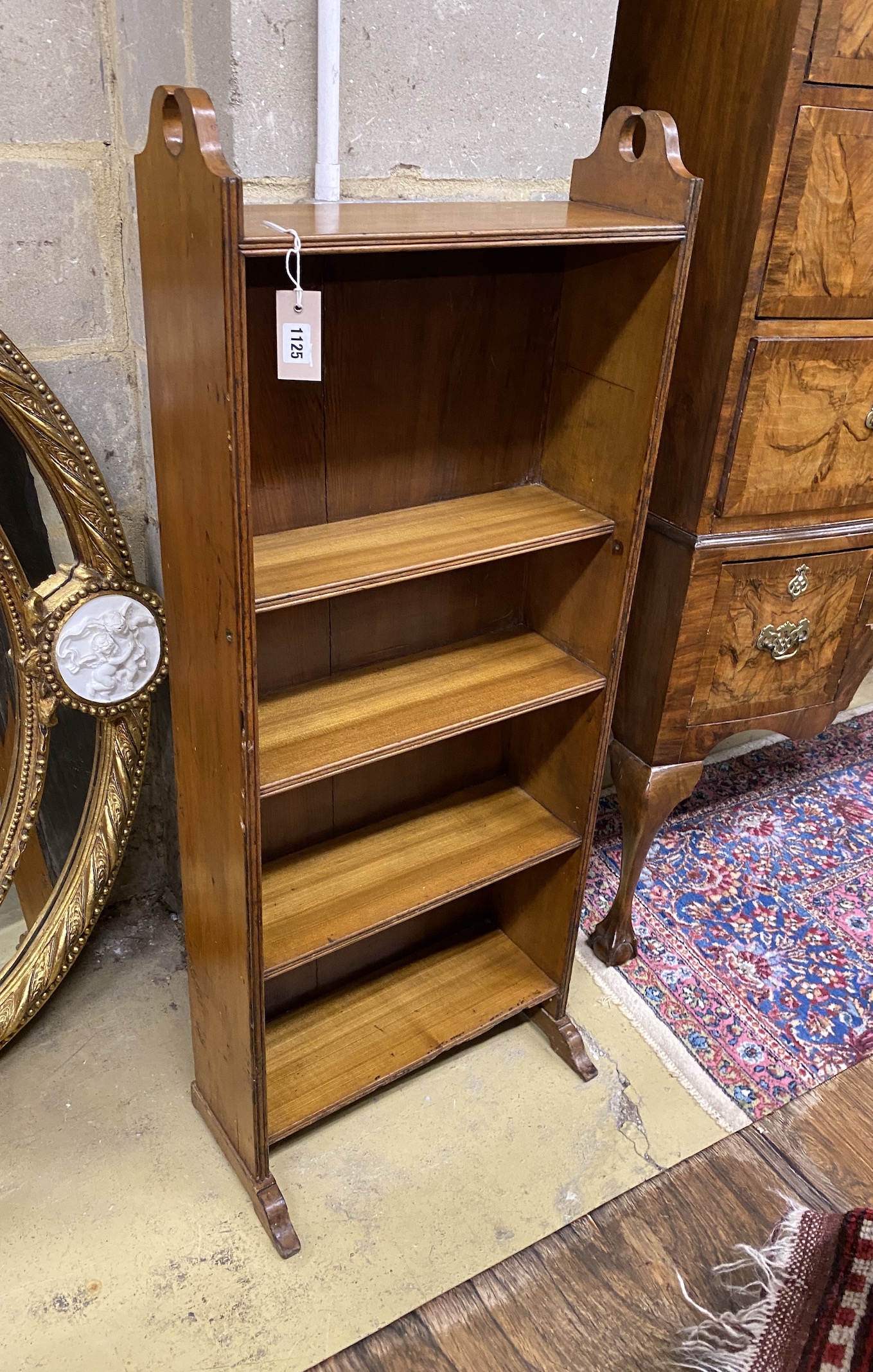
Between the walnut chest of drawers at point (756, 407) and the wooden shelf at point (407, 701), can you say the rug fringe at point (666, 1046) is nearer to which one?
the walnut chest of drawers at point (756, 407)

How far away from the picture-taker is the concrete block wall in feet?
3.86

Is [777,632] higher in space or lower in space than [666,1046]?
higher

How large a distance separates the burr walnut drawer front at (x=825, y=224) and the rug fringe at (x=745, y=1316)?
1231 mm

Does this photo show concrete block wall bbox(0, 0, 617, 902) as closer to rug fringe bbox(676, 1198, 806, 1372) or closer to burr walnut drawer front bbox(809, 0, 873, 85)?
burr walnut drawer front bbox(809, 0, 873, 85)

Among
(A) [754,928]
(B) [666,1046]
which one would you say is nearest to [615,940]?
(B) [666,1046]

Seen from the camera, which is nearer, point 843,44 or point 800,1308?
point 800,1308

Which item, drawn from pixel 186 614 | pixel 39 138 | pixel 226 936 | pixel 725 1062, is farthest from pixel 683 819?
pixel 39 138

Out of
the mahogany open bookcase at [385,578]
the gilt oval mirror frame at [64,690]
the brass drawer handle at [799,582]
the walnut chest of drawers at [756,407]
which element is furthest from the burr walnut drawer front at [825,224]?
the gilt oval mirror frame at [64,690]

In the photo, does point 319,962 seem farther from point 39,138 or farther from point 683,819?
point 39,138

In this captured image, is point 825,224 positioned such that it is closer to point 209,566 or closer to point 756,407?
point 756,407

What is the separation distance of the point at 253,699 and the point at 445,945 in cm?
89

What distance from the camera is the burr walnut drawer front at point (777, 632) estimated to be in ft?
5.63

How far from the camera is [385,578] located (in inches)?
47.5

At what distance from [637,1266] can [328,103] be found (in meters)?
1.22
